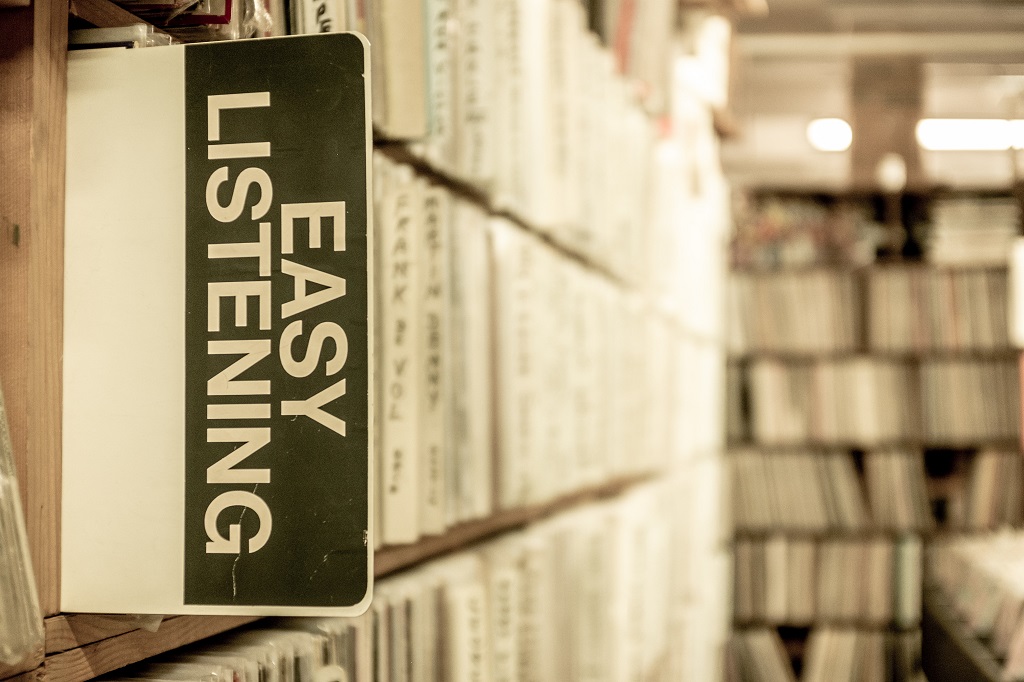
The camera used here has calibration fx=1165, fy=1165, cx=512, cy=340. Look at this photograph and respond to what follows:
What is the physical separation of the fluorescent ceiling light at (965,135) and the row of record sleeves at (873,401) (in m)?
3.40

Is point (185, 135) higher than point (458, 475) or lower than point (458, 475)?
higher

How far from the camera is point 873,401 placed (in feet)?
15.3

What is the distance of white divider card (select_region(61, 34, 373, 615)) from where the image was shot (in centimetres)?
76

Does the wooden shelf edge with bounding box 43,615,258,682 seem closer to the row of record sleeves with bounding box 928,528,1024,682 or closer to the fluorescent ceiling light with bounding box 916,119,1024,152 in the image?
the row of record sleeves with bounding box 928,528,1024,682

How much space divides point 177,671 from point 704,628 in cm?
295

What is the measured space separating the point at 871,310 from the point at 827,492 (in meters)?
0.75

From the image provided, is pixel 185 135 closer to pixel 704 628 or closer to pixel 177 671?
pixel 177 671

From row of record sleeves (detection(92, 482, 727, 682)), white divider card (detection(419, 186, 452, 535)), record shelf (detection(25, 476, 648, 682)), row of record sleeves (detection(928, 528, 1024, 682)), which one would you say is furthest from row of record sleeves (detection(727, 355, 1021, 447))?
record shelf (detection(25, 476, 648, 682))

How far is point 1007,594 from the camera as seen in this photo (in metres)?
2.69

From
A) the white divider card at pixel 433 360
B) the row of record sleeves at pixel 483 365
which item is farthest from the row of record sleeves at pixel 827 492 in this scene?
the white divider card at pixel 433 360

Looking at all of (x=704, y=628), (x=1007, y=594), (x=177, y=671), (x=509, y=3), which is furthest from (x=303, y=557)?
(x=704, y=628)

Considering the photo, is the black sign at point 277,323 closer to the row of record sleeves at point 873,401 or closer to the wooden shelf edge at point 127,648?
the wooden shelf edge at point 127,648

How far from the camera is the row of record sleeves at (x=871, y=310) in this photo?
181 inches

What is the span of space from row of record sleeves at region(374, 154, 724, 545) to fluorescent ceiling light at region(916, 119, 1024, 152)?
594cm
